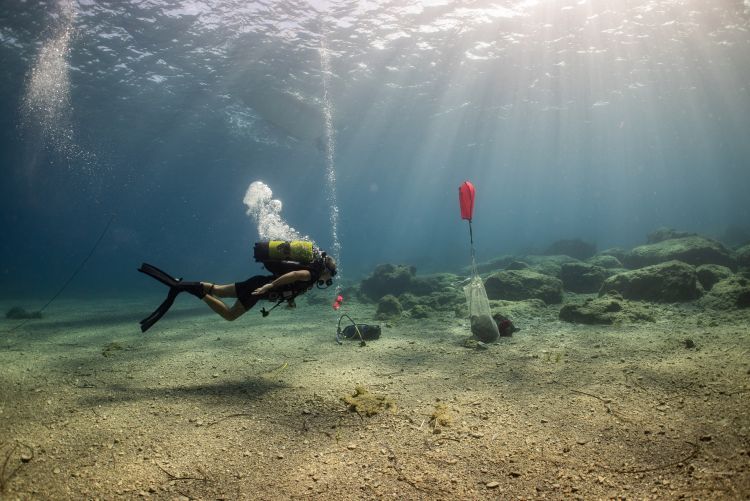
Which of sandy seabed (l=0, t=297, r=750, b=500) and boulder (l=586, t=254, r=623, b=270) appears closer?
sandy seabed (l=0, t=297, r=750, b=500)

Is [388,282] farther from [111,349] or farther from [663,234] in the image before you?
Result: [663,234]

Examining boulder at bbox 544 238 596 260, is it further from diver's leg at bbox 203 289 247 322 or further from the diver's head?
diver's leg at bbox 203 289 247 322

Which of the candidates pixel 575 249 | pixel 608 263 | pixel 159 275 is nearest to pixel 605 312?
pixel 159 275

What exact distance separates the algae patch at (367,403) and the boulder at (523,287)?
28.0 feet

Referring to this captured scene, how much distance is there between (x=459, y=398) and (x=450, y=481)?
1.59 metres

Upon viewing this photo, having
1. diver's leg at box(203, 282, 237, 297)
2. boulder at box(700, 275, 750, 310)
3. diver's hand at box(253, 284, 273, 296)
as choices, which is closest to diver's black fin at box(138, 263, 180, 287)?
diver's leg at box(203, 282, 237, 297)

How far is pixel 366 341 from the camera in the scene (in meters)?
7.83

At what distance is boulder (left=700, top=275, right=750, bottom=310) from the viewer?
7441mm

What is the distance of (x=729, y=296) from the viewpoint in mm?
7824

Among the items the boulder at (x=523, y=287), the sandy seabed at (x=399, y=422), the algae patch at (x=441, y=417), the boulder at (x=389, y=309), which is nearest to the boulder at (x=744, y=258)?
the boulder at (x=523, y=287)

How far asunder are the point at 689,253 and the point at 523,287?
848 centimetres

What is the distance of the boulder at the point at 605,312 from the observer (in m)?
7.74

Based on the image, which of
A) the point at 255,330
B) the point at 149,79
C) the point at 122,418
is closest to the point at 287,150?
the point at 149,79

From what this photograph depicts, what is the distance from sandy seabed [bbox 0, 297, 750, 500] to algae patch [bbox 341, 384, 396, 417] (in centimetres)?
8
